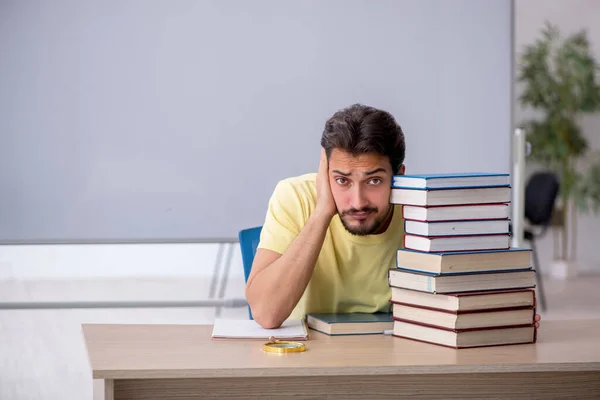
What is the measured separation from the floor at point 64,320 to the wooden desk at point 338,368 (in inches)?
77.4

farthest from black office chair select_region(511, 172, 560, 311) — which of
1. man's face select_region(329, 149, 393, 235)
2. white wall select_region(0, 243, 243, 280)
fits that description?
man's face select_region(329, 149, 393, 235)

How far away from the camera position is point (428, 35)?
4.14 metres

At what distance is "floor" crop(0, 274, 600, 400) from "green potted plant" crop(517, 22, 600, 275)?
4.26m

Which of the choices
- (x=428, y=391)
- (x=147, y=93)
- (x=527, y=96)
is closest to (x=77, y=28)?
(x=147, y=93)

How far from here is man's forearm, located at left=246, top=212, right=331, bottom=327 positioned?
2082 mm

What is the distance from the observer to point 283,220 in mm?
2303

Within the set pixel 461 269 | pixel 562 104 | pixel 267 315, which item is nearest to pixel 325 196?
pixel 267 315

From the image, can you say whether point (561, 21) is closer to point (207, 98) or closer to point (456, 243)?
point (207, 98)

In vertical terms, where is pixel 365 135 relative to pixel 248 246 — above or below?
above

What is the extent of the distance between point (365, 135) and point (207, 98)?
2009 mm

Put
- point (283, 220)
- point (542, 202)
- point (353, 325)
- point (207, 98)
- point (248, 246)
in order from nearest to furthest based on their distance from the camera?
point (353, 325) < point (283, 220) < point (248, 246) < point (207, 98) < point (542, 202)

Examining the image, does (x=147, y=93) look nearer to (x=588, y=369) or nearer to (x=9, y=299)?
(x=9, y=299)

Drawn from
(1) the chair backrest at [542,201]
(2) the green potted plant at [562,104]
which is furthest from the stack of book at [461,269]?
(2) the green potted plant at [562,104]

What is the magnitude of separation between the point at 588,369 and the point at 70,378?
2725 millimetres
